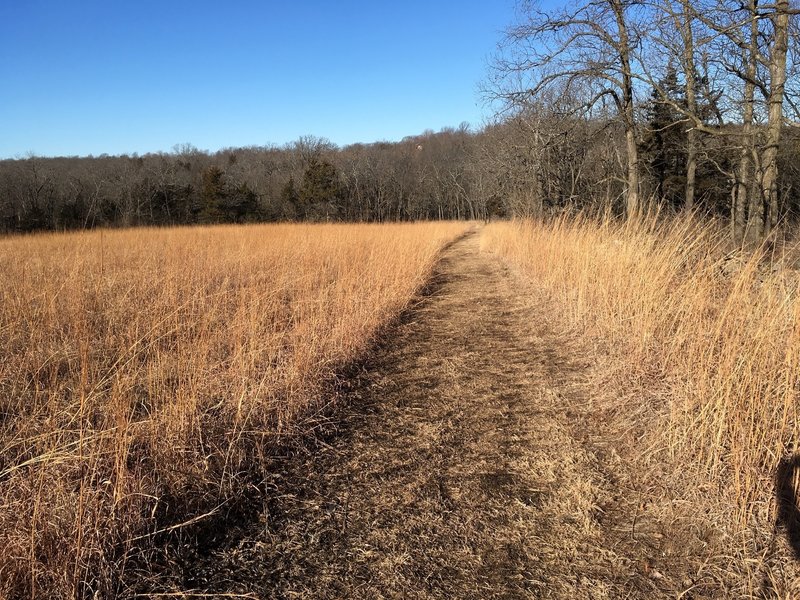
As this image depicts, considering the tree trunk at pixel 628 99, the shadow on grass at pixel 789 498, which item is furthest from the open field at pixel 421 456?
the tree trunk at pixel 628 99

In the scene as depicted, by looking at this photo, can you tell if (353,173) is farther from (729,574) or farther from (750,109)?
(729,574)

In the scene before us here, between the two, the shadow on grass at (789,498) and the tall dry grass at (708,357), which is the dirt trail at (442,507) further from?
the shadow on grass at (789,498)

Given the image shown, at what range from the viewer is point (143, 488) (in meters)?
2.17

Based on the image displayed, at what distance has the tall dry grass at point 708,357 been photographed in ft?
7.29

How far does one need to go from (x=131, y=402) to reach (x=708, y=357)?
3911mm

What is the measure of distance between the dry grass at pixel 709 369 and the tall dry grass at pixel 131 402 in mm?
2440

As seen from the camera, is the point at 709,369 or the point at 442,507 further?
the point at 709,369

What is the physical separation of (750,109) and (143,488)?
52.4ft

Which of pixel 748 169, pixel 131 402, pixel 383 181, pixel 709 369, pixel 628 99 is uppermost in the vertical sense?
pixel 383 181

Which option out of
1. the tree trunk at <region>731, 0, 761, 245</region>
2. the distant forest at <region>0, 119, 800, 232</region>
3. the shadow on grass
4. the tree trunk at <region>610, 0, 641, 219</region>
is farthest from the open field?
the tree trunk at <region>610, 0, 641, 219</region>

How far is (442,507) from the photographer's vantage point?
2.37m

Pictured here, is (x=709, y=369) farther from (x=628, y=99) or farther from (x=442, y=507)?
(x=628, y=99)

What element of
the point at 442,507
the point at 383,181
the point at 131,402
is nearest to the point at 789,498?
the point at 442,507

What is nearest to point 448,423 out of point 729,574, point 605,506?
point 605,506
